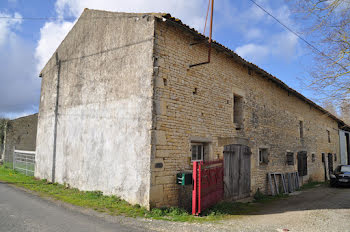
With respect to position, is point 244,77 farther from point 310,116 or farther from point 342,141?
point 342,141

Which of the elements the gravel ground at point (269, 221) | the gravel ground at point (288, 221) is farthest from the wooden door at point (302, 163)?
the gravel ground at point (269, 221)

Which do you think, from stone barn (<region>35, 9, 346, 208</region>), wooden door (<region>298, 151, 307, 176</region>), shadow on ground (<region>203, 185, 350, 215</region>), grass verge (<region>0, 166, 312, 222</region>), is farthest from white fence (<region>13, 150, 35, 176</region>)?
wooden door (<region>298, 151, 307, 176</region>)

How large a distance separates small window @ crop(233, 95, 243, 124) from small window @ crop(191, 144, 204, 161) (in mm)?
2490

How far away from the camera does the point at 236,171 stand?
9.23 metres

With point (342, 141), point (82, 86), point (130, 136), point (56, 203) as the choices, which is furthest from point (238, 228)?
point (342, 141)

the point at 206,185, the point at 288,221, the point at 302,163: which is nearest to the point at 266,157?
the point at 302,163

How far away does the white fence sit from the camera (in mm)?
12695

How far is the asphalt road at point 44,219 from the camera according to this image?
16.3 feet

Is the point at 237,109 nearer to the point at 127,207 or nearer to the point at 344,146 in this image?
the point at 127,207

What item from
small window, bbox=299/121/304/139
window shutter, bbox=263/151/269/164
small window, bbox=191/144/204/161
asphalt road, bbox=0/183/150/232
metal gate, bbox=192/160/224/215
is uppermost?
small window, bbox=299/121/304/139

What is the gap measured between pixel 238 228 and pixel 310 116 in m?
13.7

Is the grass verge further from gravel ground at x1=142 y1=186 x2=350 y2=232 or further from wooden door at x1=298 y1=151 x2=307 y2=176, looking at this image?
wooden door at x1=298 y1=151 x2=307 y2=176

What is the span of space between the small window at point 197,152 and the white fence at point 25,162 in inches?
348

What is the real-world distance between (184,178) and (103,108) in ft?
11.7
